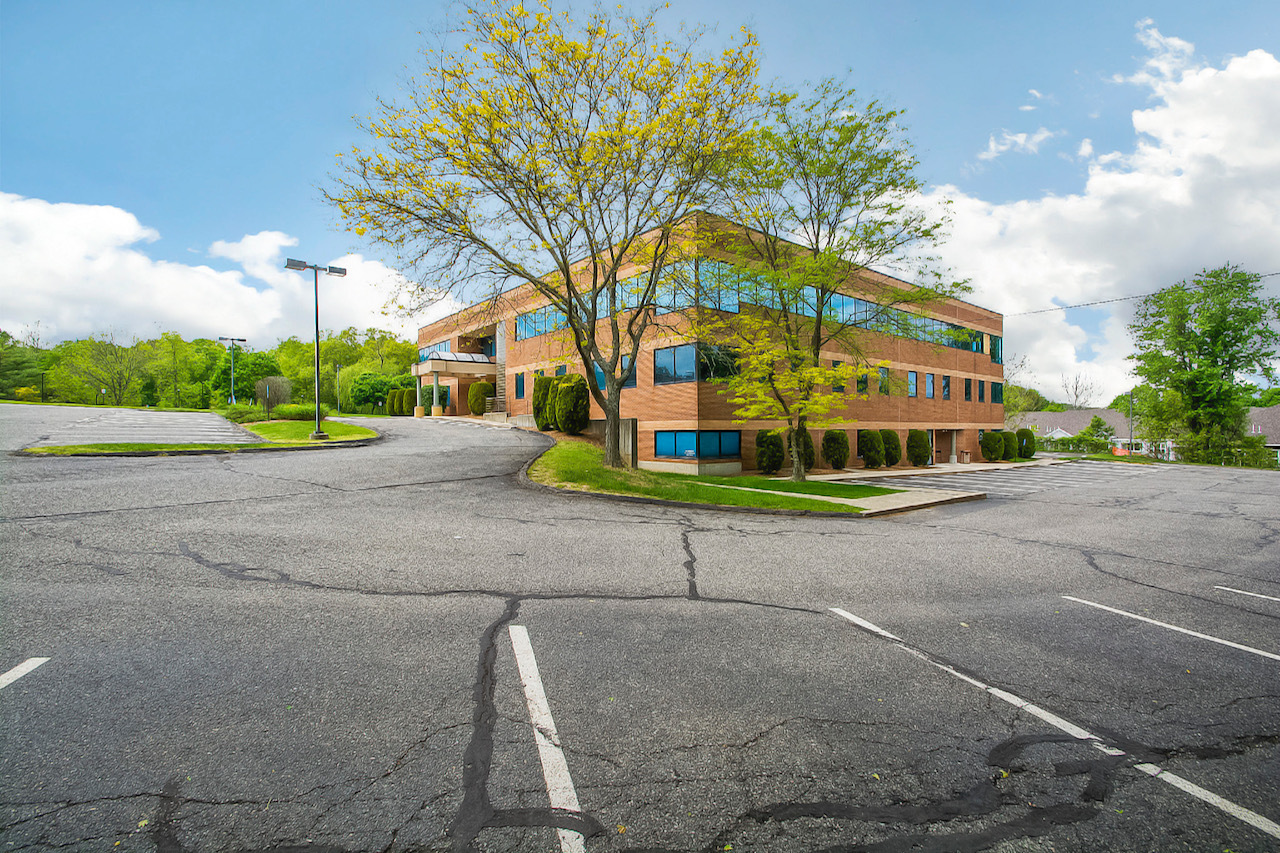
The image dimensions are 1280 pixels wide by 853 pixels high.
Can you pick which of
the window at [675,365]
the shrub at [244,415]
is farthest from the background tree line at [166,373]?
the window at [675,365]

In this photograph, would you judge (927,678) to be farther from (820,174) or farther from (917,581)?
(820,174)

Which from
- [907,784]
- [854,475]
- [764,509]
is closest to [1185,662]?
[907,784]

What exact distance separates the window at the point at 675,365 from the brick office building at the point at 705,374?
5 cm

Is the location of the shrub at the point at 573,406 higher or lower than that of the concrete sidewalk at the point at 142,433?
higher

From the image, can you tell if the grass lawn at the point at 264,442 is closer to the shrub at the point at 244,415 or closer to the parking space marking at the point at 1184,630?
the shrub at the point at 244,415

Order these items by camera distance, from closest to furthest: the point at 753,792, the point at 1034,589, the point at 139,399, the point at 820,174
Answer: the point at 753,792
the point at 1034,589
the point at 820,174
the point at 139,399

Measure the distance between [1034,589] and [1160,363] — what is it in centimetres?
5369

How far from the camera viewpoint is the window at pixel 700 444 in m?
22.8

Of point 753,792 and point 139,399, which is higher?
point 139,399

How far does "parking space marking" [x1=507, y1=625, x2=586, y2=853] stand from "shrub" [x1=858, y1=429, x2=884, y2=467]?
26.5m

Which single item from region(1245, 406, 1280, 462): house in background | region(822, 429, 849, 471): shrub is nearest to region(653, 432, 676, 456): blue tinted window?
region(822, 429, 849, 471): shrub

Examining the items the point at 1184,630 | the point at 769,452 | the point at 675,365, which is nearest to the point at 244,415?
the point at 675,365

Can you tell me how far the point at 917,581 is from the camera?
6840 mm

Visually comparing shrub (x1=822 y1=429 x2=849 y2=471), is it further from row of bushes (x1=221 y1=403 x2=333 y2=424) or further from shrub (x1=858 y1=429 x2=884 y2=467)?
row of bushes (x1=221 y1=403 x2=333 y2=424)
